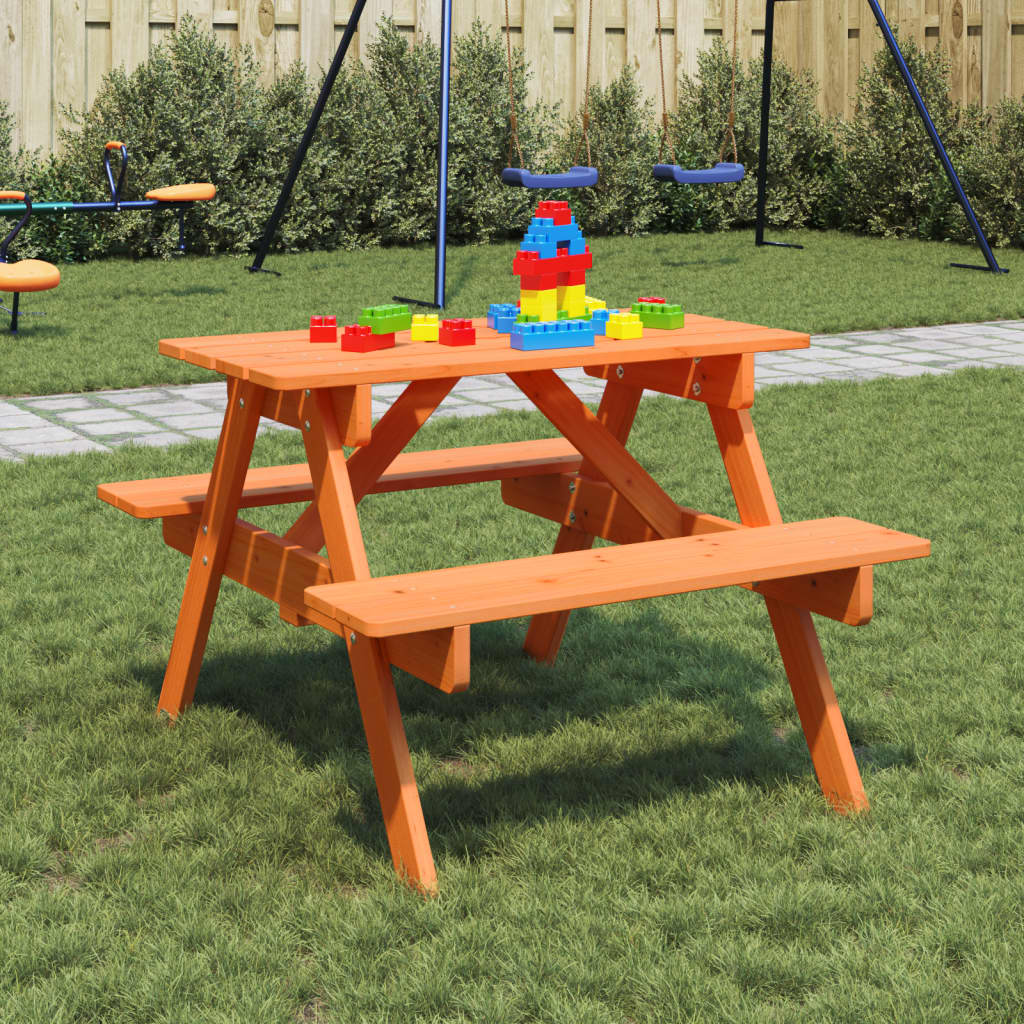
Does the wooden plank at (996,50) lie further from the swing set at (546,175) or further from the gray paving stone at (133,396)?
the gray paving stone at (133,396)

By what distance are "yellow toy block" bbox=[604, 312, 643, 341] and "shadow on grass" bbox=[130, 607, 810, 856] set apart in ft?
3.06

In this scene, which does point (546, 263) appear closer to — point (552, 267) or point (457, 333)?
point (552, 267)

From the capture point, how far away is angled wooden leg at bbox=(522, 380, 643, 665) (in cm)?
405

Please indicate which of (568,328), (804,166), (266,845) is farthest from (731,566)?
(804,166)

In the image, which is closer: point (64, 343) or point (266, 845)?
point (266, 845)

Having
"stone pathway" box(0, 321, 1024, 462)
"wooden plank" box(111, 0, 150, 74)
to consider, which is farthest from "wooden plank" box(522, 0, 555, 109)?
"stone pathway" box(0, 321, 1024, 462)

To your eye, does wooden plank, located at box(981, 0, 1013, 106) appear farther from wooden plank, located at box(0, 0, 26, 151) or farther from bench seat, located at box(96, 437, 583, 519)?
bench seat, located at box(96, 437, 583, 519)

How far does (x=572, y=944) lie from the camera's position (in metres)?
2.69

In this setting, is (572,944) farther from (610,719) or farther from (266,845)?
(610,719)

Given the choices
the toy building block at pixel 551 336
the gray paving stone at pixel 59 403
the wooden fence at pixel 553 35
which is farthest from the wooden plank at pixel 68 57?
the toy building block at pixel 551 336

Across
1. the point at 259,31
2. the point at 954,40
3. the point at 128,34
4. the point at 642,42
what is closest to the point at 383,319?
Answer: the point at 128,34

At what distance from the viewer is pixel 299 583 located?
3.36 metres

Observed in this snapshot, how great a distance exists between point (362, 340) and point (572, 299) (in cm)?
58

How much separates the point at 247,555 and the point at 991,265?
10.1 m
